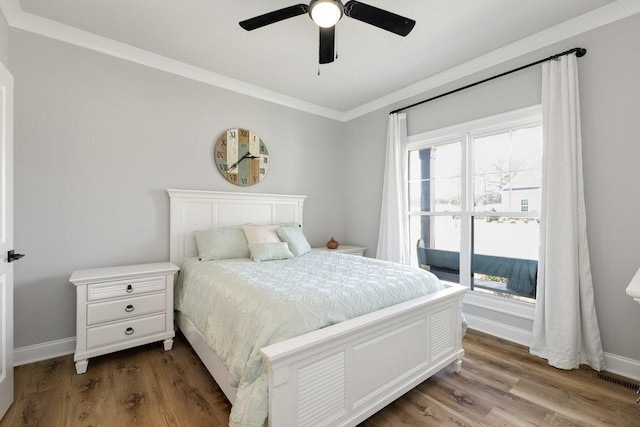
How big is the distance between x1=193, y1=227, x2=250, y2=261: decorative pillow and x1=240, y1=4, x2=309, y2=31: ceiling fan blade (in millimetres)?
1823

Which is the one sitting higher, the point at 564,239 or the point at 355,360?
the point at 564,239

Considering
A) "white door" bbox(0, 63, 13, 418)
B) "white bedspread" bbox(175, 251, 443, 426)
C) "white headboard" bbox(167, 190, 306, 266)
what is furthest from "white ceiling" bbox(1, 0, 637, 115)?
"white bedspread" bbox(175, 251, 443, 426)

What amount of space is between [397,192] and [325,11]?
227 centimetres

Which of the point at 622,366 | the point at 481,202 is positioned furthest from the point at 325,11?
the point at 622,366

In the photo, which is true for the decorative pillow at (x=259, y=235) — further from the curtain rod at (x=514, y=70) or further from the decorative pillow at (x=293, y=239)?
the curtain rod at (x=514, y=70)

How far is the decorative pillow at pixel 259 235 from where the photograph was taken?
9.45 feet

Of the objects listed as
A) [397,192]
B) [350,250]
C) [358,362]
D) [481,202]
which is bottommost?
[358,362]

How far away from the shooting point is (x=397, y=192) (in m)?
3.57

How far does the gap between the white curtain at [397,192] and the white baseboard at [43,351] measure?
3.26m

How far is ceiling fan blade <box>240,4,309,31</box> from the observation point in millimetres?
1761

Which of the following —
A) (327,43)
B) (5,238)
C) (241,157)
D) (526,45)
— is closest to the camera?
(5,238)

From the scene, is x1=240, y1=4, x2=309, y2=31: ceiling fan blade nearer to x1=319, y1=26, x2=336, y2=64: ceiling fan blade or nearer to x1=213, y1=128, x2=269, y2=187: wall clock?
x1=319, y1=26, x2=336, y2=64: ceiling fan blade

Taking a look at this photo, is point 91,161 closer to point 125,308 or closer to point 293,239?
point 125,308

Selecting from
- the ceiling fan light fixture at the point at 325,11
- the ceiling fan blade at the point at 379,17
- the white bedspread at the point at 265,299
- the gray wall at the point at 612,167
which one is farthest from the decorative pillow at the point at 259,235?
the gray wall at the point at 612,167
